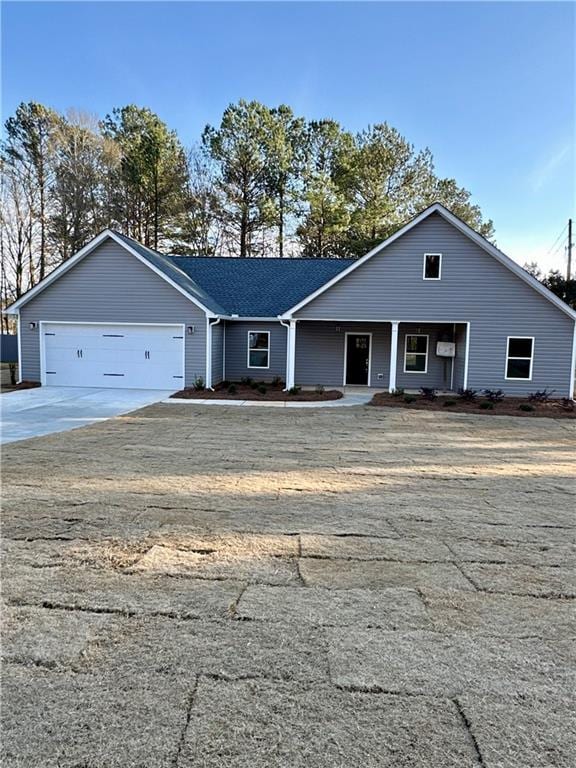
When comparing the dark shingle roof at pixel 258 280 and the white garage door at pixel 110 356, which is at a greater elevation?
the dark shingle roof at pixel 258 280

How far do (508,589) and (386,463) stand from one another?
386cm

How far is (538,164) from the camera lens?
20.6 meters

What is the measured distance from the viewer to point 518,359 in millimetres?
15234

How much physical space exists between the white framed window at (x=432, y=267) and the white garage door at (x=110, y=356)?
8300 mm

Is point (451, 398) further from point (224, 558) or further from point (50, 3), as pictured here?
point (50, 3)

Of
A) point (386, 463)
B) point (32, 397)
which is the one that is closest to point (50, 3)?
point (32, 397)

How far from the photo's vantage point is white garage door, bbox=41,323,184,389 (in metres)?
16.1

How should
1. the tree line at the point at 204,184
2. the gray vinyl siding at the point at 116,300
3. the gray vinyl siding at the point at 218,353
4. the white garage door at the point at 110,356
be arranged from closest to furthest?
1. the gray vinyl siding at the point at 116,300
2. the white garage door at the point at 110,356
3. the gray vinyl siding at the point at 218,353
4. the tree line at the point at 204,184

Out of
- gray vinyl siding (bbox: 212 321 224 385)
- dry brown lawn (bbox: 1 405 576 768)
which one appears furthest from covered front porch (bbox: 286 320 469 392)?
dry brown lawn (bbox: 1 405 576 768)

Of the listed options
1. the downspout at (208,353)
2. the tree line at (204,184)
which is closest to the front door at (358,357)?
the downspout at (208,353)

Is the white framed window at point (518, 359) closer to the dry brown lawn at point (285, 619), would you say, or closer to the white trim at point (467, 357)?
the white trim at point (467, 357)

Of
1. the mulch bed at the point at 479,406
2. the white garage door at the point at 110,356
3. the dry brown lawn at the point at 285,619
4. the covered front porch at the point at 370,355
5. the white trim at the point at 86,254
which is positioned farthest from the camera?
the covered front porch at the point at 370,355

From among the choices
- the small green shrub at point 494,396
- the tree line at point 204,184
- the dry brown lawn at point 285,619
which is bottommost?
the dry brown lawn at point 285,619

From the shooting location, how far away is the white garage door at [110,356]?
1606 cm
